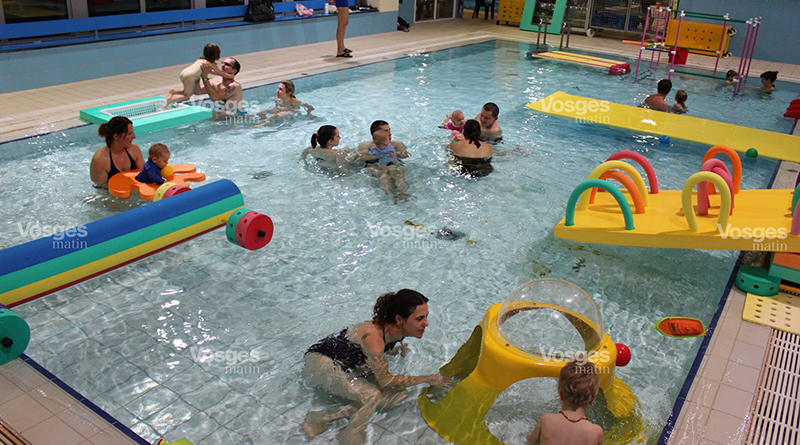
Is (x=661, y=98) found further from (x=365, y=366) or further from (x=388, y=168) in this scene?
(x=365, y=366)

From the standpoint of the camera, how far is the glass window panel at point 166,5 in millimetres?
12286

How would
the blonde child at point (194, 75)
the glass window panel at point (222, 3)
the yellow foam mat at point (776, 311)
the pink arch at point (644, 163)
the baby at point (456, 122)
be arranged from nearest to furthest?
the yellow foam mat at point (776, 311), the pink arch at point (644, 163), the baby at point (456, 122), the blonde child at point (194, 75), the glass window panel at point (222, 3)

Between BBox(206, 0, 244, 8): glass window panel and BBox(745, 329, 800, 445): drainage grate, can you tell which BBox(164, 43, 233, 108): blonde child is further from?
BBox(745, 329, 800, 445): drainage grate

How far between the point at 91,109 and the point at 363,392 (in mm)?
6794

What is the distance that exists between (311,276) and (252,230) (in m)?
0.62

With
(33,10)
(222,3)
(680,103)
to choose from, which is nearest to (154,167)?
(33,10)

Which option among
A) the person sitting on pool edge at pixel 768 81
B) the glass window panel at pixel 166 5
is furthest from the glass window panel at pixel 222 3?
the person sitting on pool edge at pixel 768 81

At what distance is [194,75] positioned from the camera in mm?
8602

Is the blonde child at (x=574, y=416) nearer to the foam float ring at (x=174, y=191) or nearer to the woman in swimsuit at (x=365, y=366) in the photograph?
the woman in swimsuit at (x=365, y=366)

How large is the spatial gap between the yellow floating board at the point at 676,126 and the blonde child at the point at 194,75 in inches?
189

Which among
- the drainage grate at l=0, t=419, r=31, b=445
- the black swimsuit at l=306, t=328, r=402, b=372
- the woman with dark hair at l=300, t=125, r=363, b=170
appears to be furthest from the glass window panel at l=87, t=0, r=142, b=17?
the drainage grate at l=0, t=419, r=31, b=445

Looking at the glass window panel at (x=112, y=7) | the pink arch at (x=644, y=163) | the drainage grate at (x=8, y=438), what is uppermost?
the glass window panel at (x=112, y=7)

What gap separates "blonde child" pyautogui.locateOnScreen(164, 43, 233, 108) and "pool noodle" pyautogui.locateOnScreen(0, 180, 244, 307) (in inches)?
156

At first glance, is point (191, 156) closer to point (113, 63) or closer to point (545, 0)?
point (113, 63)
